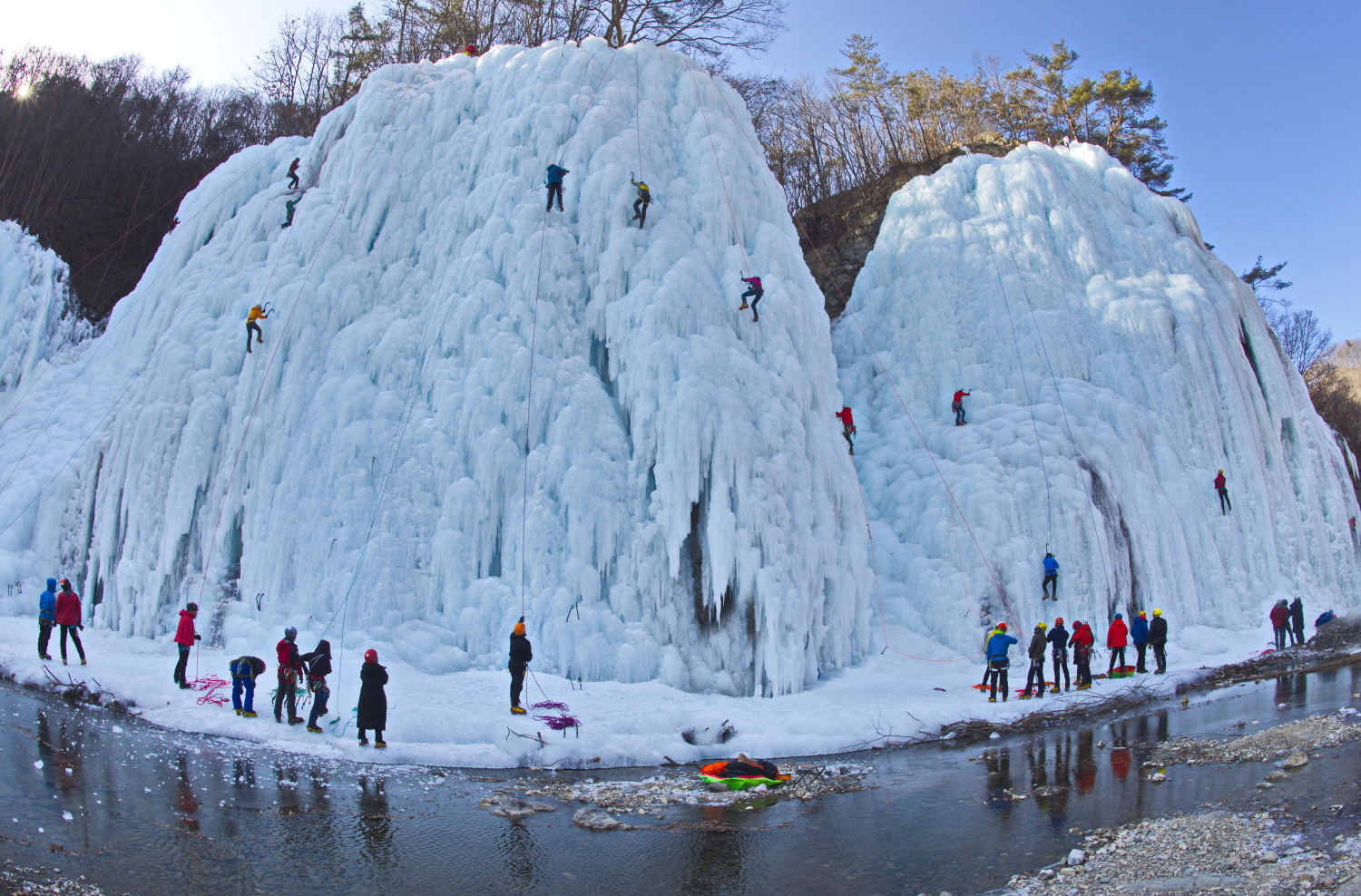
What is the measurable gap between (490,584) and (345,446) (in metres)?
3.30

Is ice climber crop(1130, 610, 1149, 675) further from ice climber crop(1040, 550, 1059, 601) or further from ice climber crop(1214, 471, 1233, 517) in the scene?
ice climber crop(1214, 471, 1233, 517)

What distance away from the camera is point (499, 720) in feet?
33.1

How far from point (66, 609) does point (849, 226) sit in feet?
65.9

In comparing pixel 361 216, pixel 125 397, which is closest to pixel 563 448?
pixel 361 216

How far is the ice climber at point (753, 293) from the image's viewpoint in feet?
47.5

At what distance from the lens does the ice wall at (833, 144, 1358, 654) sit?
16.1 metres

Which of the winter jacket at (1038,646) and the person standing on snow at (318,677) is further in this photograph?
the winter jacket at (1038,646)

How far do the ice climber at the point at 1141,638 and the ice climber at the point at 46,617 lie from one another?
16522mm

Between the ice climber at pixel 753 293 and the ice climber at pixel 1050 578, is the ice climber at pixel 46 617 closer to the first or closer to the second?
the ice climber at pixel 753 293

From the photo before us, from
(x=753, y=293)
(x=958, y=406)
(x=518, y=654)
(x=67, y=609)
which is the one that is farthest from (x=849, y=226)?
(x=67, y=609)

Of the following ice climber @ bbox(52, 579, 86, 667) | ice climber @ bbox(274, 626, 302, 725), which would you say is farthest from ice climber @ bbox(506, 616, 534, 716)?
ice climber @ bbox(52, 579, 86, 667)

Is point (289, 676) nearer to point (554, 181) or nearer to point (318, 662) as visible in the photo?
point (318, 662)

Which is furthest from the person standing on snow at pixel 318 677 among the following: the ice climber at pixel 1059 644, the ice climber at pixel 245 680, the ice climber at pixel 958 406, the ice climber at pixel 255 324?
the ice climber at pixel 958 406

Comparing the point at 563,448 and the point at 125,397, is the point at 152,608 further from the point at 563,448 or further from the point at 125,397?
the point at 563,448
